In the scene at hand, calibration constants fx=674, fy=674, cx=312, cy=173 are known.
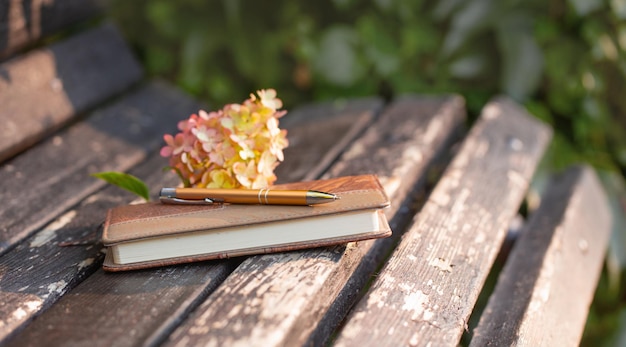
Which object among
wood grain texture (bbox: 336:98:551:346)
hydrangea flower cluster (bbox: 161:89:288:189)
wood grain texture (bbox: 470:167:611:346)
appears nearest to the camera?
wood grain texture (bbox: 336:98:551:346)

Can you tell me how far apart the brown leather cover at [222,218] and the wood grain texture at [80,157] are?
10.9 inches

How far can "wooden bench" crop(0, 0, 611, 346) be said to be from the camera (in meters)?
0.83

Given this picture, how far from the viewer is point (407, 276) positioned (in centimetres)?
96

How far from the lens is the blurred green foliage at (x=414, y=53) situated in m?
1.88

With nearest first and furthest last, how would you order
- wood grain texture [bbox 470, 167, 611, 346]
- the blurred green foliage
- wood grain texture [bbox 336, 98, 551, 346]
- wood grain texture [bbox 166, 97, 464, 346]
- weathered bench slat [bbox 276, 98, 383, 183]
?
wood grain texture [bbox 166, 97, 464, 346], wood grain texture [bbox 336, 98, 551, 346], wood grain texture [bbox 470, 167, 611, 346], weathered bench slat [bbox 276, 98, 383, 183], the blurred green foliage

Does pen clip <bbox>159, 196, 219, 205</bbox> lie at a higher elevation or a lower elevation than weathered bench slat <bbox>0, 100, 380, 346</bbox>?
higher

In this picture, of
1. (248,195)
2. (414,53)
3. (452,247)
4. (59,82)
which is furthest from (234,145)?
(414,53)

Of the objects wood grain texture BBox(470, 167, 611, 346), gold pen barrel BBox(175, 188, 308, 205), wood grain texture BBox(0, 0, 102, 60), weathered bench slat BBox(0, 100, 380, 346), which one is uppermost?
wood grain texture BBox(0, 0, 102, 60)

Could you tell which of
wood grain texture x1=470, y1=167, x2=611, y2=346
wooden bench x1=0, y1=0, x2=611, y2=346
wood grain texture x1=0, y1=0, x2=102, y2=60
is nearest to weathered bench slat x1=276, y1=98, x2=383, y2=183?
wooden bench x1=0, y1=0, x2=611, y2=346

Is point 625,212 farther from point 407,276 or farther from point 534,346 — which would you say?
point 407,276

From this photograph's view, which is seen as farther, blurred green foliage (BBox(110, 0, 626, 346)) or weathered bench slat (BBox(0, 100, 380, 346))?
blurred green foliage (BBox(110, 0, 626, 346))

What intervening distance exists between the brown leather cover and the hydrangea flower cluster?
2.7 inches

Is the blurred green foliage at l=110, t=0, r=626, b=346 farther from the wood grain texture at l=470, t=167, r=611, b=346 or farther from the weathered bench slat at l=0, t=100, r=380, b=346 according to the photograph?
the weathered bench slat at l=0, t=100, r=380, b=346

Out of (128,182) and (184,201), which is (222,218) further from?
(128,182)
